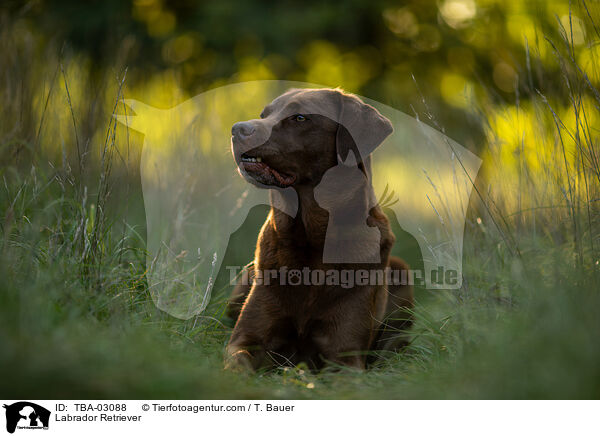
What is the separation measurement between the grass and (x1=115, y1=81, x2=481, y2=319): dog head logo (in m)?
0.18

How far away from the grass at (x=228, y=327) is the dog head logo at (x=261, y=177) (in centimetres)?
18

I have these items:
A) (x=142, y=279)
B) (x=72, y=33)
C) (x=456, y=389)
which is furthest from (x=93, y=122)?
(x=72, y=33)

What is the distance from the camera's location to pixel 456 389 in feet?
6.08

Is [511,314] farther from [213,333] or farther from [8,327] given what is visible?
[8,327]

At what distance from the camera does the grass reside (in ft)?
5.56

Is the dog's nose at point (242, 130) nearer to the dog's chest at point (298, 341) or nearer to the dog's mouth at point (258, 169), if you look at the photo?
the dog's mouth at point (258, 169)

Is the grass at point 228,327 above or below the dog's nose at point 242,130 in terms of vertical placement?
below

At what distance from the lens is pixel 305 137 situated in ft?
10.3

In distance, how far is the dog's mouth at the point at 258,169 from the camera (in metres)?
2.99

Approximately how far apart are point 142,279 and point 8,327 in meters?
1.27
